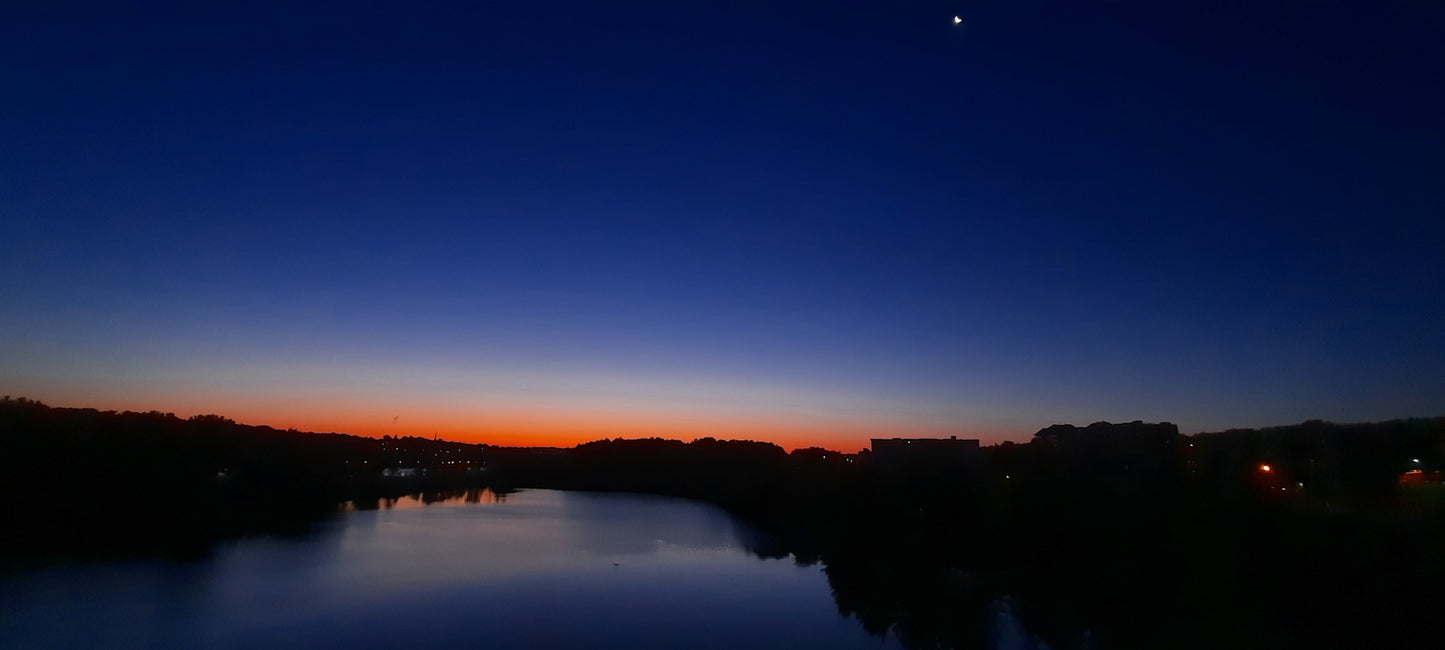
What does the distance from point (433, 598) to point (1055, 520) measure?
67.1ft

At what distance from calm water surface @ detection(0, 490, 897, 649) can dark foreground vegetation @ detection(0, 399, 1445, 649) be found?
123 inches

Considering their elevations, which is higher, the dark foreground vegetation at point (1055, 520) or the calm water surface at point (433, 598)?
the dark foreground vegetation at point (1055, 520)

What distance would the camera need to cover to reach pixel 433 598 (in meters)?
25.2

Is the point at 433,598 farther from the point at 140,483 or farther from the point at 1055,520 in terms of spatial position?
the point at 140,483

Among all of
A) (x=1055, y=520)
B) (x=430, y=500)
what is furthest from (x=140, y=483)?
(x=1055, y=520)

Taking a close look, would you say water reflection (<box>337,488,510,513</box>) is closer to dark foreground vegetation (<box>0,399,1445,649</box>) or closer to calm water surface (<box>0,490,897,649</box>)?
dark foreground vegetation (<box>0,399,1445,649</box>)

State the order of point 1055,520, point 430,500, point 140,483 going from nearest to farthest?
1. point 1055,520
2. point 140,483
3. point 430,500

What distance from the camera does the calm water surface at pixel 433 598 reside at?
20234mm

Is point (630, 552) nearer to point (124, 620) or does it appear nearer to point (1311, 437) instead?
point (124, 620)

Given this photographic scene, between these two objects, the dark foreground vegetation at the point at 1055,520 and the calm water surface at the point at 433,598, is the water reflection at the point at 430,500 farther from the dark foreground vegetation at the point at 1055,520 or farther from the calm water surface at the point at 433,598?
the calm water surface at the point at 433,598

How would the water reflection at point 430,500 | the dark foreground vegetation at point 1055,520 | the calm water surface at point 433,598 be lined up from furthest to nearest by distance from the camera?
the water reflection at point 430,500 → the calm water surface at point 433,598 → the dark foreground vegetation at point 1055,520

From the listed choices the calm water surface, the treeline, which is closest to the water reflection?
the treeline

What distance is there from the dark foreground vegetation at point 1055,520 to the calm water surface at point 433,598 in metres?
3.11

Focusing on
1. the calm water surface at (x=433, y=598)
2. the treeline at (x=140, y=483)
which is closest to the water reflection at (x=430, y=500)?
the treeline at (x=140, y=483)
